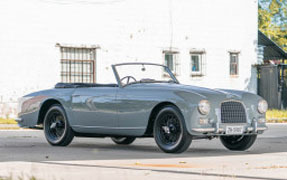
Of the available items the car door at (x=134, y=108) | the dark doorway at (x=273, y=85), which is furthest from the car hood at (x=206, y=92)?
the dark doorway at (x=273, y=85)

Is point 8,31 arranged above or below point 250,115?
above

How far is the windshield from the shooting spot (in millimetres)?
12070

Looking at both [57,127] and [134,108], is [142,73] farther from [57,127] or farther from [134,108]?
[57,127]

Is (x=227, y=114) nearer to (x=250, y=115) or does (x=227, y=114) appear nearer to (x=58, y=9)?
(x=250, y=115)

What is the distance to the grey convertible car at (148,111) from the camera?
35.1 ft

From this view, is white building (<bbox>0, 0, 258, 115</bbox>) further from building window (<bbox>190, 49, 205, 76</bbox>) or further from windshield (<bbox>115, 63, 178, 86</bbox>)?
windshield (<bbox>115, 63, 178, 86</bbox>)

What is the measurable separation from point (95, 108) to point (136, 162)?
2.79 m

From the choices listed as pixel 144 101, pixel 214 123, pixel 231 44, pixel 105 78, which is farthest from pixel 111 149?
pixel 231 44

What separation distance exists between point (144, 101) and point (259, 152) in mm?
2020

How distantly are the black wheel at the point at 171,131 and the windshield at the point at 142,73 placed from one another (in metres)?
1.23

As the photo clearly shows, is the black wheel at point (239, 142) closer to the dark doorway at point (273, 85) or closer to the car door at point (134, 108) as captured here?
the car door at point (134, 108)

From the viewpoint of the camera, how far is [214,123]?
10.7 meters

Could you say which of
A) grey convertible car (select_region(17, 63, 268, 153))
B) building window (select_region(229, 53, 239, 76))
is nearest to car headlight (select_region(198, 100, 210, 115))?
grey convertible car (select_region(17, 63, 268, 153))

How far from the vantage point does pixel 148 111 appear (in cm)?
1109
